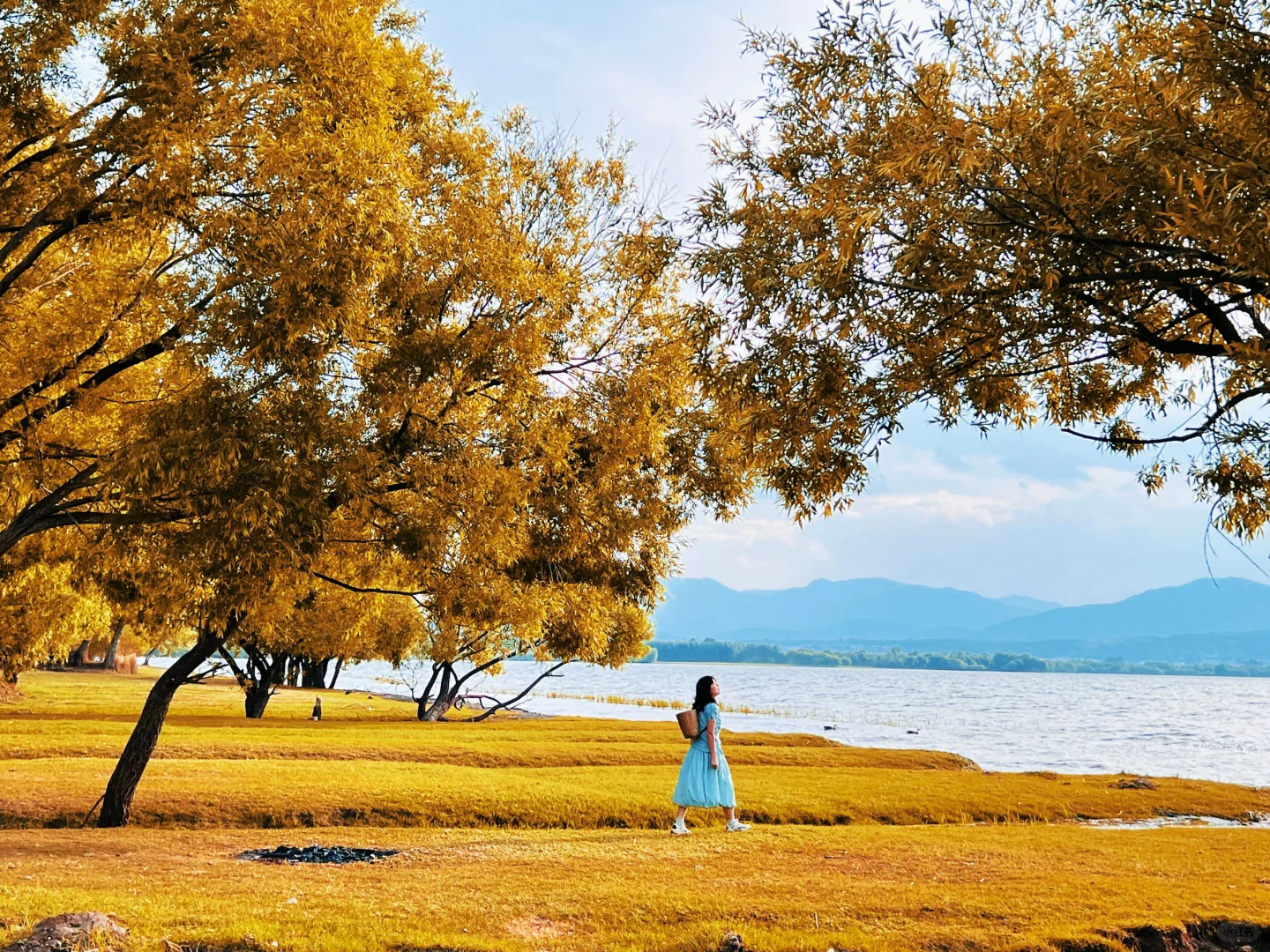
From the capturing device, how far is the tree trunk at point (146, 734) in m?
18.8

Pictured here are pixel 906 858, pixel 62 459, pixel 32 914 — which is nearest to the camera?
pixel 32 914

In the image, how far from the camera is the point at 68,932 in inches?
382

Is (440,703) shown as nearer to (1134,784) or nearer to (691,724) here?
(1134,784)

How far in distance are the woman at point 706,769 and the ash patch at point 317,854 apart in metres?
5.32

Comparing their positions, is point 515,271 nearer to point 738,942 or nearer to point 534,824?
point 738,942

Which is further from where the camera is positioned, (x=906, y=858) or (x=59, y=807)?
(x=59, y=807)

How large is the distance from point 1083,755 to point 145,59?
190ft

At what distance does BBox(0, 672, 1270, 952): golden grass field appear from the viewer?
1137cm

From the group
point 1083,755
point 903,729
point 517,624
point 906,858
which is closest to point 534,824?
point 517,624

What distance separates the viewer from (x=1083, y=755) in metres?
55.8

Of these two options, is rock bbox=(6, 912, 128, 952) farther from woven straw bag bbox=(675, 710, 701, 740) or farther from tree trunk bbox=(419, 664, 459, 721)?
tree trunk bbox=(419, 664, 459, 721)

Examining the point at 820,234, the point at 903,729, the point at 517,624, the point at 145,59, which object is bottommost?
the point at 903,729

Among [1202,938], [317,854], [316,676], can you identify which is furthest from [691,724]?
[316,676]

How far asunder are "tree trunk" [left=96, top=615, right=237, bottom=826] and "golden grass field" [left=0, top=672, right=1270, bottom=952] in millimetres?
843
